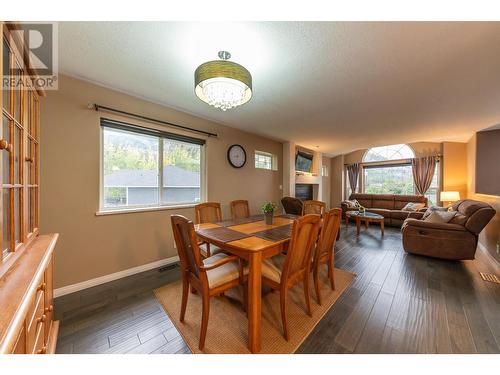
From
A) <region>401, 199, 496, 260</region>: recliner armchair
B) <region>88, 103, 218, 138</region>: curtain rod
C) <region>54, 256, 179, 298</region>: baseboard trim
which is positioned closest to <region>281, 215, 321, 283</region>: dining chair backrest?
<region>54, 256, 179, 298</region>: baseboard trim

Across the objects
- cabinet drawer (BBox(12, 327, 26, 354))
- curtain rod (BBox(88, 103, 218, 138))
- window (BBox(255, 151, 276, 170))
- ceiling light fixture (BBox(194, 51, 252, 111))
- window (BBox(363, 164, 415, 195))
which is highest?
curtain rod (BBox(88, 103, 218, 138))

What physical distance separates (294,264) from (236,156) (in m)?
2.61

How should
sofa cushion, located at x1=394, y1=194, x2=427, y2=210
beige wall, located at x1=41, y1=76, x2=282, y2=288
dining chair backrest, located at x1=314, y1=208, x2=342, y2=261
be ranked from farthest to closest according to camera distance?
sofa cushion, located at x1=394, y1=194, x2=427, y2=210, beige wall, located at x1=41, y1=76, x2=282, y2=288, dining chair backrest, located at x1=314, y1=208, x2=342, y2=261

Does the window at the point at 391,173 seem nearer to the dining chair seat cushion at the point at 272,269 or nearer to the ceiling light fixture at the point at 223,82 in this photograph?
the dining chair seat cushion at the point at 272,269

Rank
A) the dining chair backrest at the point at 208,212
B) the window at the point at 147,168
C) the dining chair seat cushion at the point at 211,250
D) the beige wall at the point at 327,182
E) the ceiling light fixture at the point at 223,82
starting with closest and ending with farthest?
the ceiling light fixture at the point at 223,82
the dining chair seat cushion at the point at 211,250
the window at the point at 147,168
the dining chair backrest at the point at 208,212
the beige wall at the point at 327,182

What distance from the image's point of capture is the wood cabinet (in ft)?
2.22

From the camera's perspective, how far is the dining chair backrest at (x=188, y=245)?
1.25 m

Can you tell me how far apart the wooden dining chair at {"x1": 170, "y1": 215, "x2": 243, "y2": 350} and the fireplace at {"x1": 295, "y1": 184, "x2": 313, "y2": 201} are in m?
4.17

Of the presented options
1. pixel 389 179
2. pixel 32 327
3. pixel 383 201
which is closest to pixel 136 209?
pixel 32 327

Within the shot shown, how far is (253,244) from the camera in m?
1.45

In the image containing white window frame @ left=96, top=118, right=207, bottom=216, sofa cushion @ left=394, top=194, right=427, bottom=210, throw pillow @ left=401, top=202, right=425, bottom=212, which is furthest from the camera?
sofa cushion @ left=394, top=194, right=427, bottom=210

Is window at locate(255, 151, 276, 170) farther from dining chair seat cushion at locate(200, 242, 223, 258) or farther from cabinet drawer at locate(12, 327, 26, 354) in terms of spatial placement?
cabinet drawer at locate(12, 327, 26, 354)

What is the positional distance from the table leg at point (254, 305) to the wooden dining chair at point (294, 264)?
0.21 m

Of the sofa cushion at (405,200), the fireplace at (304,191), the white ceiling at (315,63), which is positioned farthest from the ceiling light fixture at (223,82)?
the sofa cushion at (405,200)
